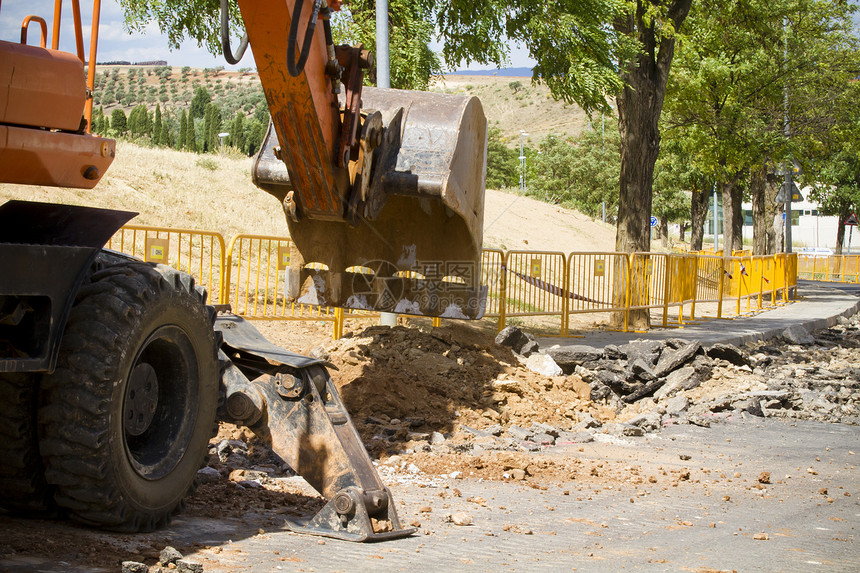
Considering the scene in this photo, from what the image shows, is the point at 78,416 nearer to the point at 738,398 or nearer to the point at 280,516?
the point at 280,516

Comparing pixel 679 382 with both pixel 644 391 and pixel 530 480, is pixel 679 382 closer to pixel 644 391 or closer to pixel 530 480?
pixel 644 391

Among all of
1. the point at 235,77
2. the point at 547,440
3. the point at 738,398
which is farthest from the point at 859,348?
the point at 235,77

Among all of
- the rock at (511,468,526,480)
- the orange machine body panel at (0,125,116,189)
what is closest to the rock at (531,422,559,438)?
the rock at (511,468,526,480)

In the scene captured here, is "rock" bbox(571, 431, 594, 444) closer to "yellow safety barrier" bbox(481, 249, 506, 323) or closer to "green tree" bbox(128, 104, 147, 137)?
"yellow safety barrier" bbox(481, 249, 506, 323)

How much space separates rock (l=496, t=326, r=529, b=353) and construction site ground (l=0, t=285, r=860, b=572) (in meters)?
0.30

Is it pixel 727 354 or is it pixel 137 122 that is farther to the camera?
pixel 137 122

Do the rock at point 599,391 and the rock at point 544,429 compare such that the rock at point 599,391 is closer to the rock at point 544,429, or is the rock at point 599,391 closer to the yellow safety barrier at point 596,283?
the rock at point 544,429

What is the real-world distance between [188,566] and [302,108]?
296cm

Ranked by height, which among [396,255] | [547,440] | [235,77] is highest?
[235,77]

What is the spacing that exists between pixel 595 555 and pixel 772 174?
1219 inches

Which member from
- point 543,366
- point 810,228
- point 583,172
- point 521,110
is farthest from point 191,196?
point 521,110

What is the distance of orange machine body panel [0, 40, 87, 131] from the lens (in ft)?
12.1

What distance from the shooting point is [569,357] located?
35.5ft

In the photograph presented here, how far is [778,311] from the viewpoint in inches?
874
